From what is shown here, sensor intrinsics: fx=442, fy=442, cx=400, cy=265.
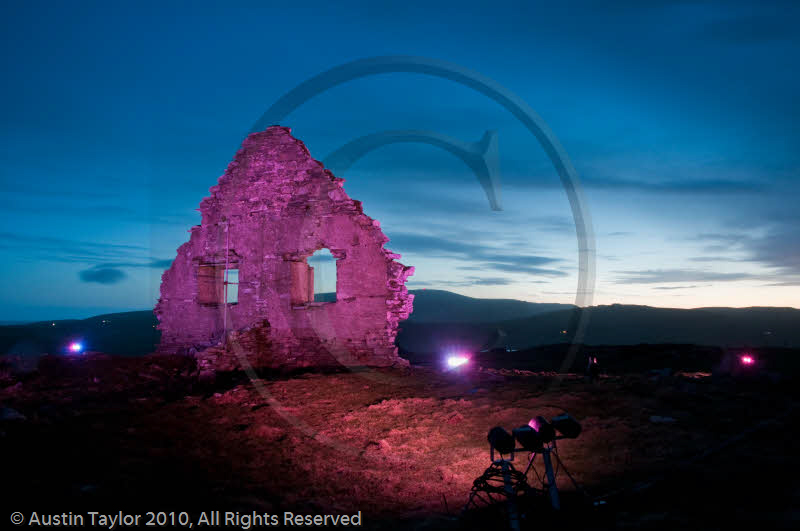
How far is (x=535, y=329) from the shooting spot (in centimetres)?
5684

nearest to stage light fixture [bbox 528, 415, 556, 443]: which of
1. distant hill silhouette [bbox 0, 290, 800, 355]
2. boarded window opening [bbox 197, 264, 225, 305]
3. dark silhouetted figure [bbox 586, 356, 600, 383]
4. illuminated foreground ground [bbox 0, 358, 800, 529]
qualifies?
illuminated foreground ground [bbox 0, 358, 800, 529]

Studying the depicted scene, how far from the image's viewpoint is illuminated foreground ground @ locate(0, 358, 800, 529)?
4199mm

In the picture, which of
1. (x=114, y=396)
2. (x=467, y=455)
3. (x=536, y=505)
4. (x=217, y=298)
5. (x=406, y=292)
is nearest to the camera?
(x=536, y=505)

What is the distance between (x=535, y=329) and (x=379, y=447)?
53.8 metres

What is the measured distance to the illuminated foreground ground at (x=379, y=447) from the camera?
165 inches

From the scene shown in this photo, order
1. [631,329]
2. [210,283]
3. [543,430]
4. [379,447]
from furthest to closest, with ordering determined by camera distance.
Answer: [631,329] → [210,283] → [379,447] → [543,430]

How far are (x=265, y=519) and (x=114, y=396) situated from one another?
6.03m

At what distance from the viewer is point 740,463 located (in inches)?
185

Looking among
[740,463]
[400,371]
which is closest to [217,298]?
[400,371]

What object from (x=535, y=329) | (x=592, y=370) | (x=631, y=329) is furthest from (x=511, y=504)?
(x=631, y=329)

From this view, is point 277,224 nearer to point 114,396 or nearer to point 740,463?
point 114,396

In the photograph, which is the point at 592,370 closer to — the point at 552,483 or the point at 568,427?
the point at 568,427

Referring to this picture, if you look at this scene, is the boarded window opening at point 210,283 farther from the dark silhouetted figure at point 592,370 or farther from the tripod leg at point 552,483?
the tripod leg at point 552,483

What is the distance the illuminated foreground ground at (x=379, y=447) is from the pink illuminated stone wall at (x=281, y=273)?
2.20m
